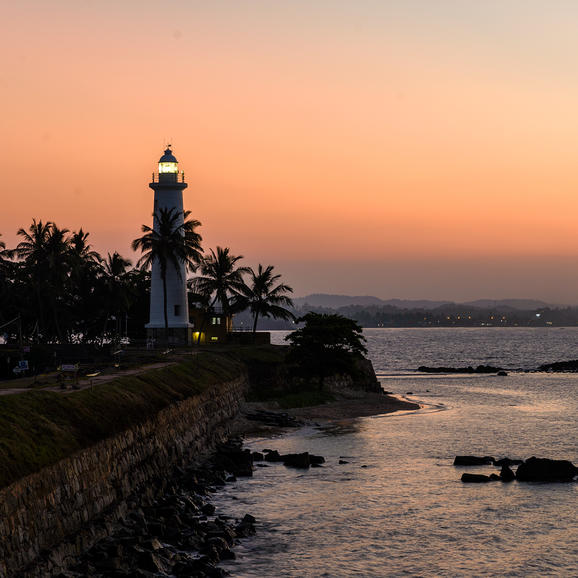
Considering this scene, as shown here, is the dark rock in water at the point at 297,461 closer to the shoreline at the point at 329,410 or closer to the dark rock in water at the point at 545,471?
the dark rock in water at the point at 545,471

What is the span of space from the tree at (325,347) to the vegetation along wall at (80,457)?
93.8ft

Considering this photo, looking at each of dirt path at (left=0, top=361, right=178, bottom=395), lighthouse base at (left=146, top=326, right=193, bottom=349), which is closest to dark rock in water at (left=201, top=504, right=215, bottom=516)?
dirt path at (left=0, top=361, right=178, bottom=395)

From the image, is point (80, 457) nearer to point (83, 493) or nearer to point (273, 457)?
point (83, 493)

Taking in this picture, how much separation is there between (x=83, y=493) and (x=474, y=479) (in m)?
19.6

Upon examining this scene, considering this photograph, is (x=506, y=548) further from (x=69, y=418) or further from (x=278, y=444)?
(x=278, y=444)

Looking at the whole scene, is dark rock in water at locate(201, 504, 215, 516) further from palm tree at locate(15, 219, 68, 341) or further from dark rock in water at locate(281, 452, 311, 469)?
palm tree at locate(15, 219, 68, 341)

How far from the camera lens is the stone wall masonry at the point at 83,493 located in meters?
18.4

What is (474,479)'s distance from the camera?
3528 cm

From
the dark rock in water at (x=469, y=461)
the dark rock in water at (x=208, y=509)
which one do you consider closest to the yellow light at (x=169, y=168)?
the dark rock in water at (x=469, y=461)

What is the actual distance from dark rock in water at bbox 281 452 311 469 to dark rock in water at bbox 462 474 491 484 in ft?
26.3

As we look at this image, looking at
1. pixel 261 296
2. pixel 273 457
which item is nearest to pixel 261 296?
pixel 261 296

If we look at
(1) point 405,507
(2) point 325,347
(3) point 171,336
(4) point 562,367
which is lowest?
(4) point 562,367

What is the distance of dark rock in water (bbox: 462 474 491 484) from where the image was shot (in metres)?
35.2

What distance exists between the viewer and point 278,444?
45.8 metres
